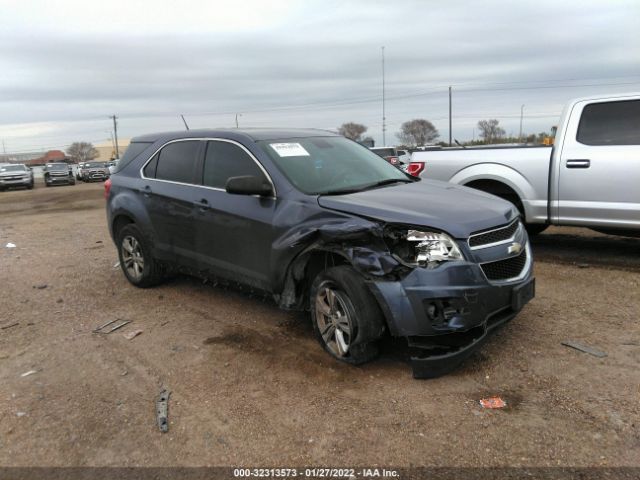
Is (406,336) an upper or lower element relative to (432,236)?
lower

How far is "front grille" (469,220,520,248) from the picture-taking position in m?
3.64

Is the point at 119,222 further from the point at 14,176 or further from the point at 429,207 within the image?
the point at 14,176

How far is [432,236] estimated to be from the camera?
3.57 meters

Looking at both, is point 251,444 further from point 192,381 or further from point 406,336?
point 406,336

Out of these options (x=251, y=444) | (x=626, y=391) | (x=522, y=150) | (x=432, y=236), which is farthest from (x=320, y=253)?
(x=522, y=150)

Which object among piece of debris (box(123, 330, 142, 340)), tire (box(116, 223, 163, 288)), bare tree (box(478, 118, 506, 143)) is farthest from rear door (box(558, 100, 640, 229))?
bare tree (box(478, 118, 506, 143))

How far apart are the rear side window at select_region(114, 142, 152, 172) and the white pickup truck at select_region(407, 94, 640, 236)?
4.26 meters

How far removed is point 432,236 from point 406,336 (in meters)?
0.70

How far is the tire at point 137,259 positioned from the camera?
5.84 metres

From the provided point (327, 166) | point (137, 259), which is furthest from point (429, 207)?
point (137, 259)

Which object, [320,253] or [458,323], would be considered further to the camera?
[320,253]

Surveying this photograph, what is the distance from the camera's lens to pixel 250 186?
4.24m

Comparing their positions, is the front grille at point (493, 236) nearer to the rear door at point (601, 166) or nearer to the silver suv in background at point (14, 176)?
the rear door at point (601, 166)

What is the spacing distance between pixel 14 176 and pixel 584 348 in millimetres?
32091
